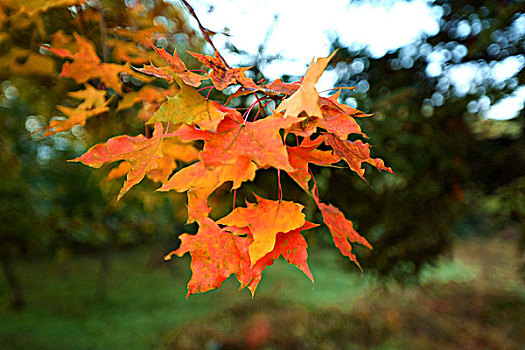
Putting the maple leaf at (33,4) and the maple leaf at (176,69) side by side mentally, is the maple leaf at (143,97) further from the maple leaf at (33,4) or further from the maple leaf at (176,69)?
the maple leaf at (176,69)

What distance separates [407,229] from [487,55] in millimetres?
699

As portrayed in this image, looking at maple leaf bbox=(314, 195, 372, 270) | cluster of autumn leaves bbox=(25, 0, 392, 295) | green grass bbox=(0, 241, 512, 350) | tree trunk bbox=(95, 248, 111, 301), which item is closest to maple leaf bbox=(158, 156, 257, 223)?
cluster of autumn leaves bbox=(25, 0, 392, 295)

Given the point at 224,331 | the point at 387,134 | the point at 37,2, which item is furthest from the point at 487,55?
the point at 224,331

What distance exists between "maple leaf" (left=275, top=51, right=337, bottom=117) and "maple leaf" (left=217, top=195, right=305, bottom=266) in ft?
0.38

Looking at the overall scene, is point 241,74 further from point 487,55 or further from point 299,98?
point 487,55

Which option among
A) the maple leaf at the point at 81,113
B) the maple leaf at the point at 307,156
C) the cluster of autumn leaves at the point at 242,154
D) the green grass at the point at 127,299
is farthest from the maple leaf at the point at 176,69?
the green grass at the point at 127,299

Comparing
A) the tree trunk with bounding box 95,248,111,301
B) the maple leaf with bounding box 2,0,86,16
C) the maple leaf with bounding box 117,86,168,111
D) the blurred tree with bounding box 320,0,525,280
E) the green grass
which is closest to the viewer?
the maple leaf with bounding box 2,0,86,16

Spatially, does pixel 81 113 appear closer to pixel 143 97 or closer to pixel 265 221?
pixel 143 97

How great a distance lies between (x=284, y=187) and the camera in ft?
3.38

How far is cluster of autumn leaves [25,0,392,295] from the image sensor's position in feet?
0.99

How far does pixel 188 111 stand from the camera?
0.32 meters

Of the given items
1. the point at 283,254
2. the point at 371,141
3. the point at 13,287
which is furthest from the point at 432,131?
the point at 13,287

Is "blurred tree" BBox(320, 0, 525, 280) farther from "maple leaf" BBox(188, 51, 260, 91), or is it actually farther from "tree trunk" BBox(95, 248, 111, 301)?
"tree trunk" BBox(95, 248, 111, 301)

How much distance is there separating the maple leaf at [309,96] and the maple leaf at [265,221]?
4.6 inches
